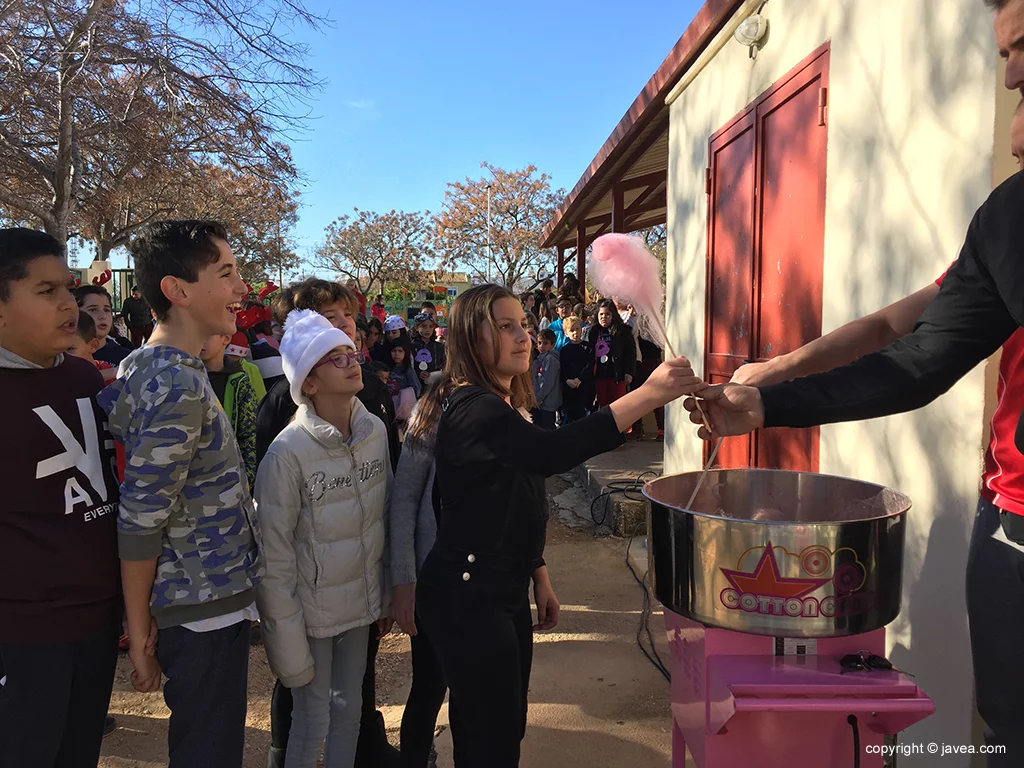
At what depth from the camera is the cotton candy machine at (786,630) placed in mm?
1494

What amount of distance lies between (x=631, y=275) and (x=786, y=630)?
41.9 inches

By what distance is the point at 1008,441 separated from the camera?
1435 mm

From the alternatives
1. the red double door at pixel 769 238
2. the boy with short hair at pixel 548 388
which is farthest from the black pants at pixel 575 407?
the red double door at pixel 769 238

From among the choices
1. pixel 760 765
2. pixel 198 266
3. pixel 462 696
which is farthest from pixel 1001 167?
pixel 198 266

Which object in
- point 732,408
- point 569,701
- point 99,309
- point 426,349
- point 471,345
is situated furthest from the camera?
point 426,349

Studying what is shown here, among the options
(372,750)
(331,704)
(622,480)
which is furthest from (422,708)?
(622,480)

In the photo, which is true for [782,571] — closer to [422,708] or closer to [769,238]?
[422,708]

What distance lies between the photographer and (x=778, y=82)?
12.7ft

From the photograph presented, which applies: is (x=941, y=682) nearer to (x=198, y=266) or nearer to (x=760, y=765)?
(x=760, y=765)

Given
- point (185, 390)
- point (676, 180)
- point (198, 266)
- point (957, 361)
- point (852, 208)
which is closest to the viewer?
point (957, 361)

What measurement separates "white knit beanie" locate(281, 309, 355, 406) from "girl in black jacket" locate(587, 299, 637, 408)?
6.05 metres

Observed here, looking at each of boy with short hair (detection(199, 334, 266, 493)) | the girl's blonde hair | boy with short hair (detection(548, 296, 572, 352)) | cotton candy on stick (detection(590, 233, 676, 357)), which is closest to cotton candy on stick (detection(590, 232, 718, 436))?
cotton candy on stick (detection(590, 233, 676, 357))

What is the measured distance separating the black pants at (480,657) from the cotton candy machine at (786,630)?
522 mm

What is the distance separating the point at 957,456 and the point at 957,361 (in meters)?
1.06
